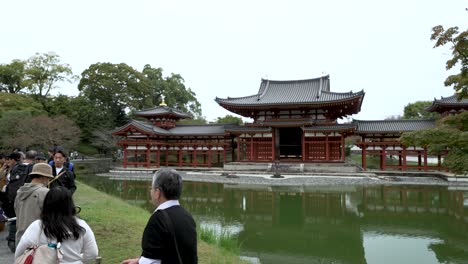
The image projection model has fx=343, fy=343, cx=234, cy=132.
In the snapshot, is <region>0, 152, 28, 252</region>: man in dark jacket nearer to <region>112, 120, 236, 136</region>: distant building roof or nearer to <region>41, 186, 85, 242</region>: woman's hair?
<region>41, 186, 85, 242</region>: woman's hair

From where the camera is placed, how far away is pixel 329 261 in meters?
6.73

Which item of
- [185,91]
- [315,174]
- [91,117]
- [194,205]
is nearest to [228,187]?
[194,205]

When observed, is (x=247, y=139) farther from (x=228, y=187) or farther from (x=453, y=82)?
(x=453, y=82)

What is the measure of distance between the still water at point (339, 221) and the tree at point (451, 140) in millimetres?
2045

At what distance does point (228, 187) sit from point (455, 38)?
13343 mm

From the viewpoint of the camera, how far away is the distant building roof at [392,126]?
77.6ft

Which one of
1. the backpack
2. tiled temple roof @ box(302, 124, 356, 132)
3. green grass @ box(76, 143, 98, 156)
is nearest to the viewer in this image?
the backpack

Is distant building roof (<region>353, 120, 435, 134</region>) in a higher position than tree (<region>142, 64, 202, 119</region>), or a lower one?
lower

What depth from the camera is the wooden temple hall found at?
24.0 m

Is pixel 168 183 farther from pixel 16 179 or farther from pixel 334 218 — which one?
pixel 334 218

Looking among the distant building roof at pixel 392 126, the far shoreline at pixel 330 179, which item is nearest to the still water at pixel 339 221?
the far shoreline at pixel 330 179

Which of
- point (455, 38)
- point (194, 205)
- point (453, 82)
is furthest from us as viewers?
point (194, 205)

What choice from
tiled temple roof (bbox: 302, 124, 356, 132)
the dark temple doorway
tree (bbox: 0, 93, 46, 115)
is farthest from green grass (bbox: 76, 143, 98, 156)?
tiled temple roof (bbox: 302, 124, 356, 132)

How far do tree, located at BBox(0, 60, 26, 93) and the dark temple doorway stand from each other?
27.4 m
